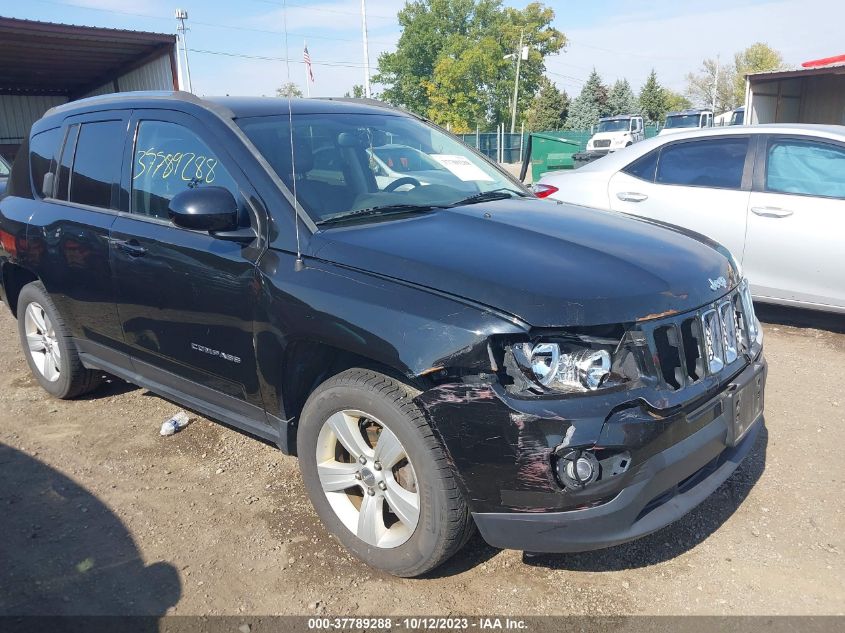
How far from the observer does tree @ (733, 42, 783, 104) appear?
7750cm

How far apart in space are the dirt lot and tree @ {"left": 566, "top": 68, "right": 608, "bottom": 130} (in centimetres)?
5916

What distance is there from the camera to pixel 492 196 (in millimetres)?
3617

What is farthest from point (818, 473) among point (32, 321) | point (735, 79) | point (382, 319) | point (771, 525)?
point (735, 79)

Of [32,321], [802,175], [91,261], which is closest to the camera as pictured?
[91,261]

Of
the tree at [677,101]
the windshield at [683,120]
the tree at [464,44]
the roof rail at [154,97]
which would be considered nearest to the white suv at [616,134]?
the windshield at [683,120]

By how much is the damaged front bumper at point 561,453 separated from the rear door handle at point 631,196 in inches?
156

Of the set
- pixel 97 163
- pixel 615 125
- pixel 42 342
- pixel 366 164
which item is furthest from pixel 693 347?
pixel 615 125

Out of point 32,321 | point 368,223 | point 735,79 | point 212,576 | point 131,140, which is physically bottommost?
point 212,576

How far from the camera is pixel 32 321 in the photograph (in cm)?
475

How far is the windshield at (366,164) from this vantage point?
310 centimetres

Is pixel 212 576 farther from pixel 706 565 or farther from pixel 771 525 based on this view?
pixel 771 525

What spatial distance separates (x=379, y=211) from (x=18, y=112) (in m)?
31.3

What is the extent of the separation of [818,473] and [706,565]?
1120 millimetres

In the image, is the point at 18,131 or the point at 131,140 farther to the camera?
the point at 18,131
